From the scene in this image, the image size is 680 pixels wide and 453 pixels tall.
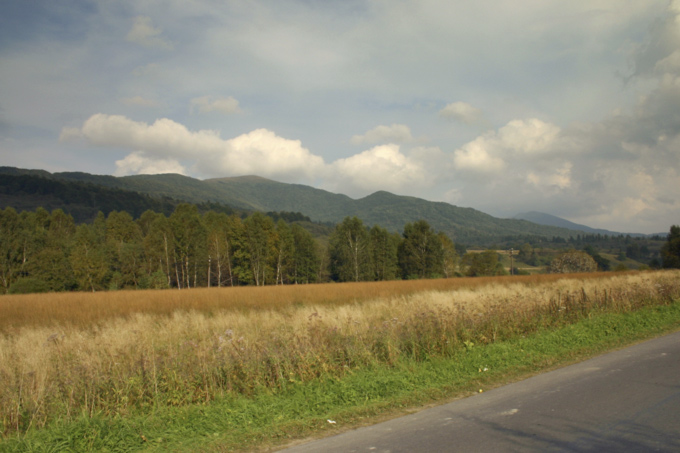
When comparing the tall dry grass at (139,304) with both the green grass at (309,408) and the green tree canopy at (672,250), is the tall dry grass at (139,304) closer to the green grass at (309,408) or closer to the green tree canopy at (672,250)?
the green grass at (309,408)

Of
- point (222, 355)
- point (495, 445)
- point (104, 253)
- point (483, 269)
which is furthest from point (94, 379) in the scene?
point (483, 269)

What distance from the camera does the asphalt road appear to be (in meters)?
4.52

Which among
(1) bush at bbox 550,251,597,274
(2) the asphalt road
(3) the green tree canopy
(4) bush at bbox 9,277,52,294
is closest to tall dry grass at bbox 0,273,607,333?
(2) the asphalt road

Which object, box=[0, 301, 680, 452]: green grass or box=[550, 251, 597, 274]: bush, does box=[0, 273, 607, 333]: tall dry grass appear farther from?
box=[550, 251, 597, 274]: bush

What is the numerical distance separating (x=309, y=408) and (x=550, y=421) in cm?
349

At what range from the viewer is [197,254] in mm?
54000

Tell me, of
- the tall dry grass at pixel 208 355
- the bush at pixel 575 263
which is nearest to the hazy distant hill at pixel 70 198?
the bush at pixel 575 263

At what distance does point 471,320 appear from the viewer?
36.9ft

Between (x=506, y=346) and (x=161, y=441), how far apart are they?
7.81 metres

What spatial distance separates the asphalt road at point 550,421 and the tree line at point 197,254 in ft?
147

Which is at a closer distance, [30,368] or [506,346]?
[30,368]

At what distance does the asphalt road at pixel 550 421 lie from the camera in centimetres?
452

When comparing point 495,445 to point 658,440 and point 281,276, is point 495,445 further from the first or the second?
point 281,276

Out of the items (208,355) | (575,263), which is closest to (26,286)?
(208,355)
